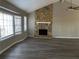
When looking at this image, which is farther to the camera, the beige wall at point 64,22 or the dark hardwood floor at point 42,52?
Answer: the beige wall at point 64,22

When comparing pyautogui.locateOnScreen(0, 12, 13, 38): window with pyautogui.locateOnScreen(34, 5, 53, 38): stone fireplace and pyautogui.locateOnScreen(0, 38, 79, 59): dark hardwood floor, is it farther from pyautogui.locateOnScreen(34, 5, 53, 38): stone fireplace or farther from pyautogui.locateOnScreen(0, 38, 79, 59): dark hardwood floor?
pyautogui.locateOnScreen(34, 5, 53, 38): stone fireplace

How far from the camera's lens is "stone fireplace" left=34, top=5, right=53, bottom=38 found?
13039mm

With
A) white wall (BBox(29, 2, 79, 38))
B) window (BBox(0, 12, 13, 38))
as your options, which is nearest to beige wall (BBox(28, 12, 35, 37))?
white wall (BBox(29, 2, 79, 38))

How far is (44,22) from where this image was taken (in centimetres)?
1312

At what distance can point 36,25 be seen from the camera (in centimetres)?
1330

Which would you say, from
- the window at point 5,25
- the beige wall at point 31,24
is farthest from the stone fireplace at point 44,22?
the window at point 5,25

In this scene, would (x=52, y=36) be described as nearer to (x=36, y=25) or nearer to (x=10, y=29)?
(x=36, y=25)

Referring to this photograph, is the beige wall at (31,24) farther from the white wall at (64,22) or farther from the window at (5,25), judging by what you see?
the window at (5,25)

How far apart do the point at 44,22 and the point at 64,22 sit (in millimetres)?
1765

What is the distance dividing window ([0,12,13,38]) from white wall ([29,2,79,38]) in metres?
5.33

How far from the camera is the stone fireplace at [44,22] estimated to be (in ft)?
42.8

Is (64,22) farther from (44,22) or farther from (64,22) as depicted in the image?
(44,22)

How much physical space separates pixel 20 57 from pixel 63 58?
167 centimetres

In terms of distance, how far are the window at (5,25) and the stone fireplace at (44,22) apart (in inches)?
184
